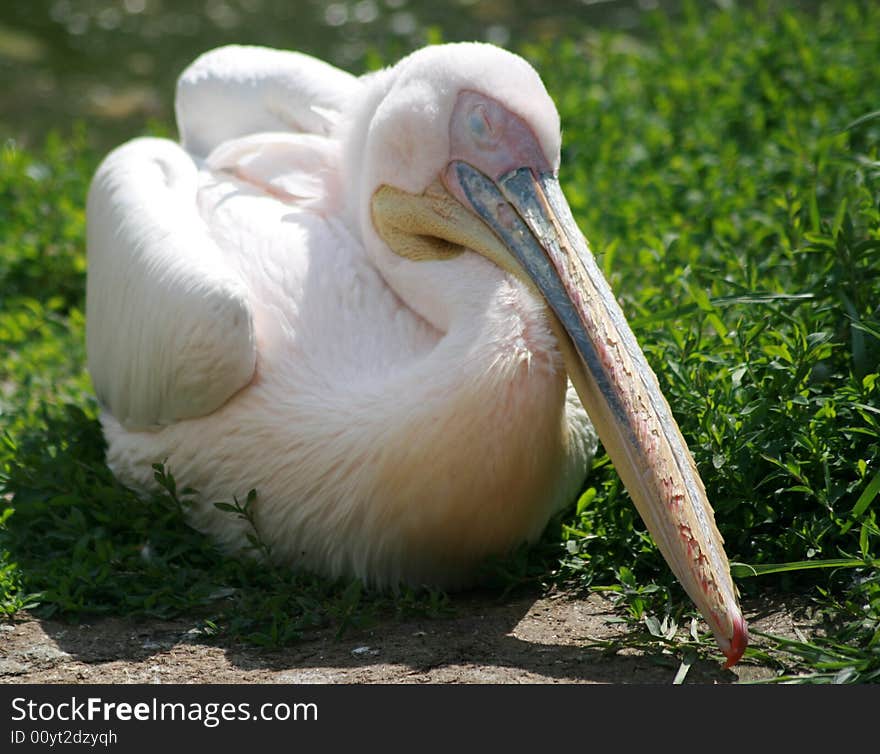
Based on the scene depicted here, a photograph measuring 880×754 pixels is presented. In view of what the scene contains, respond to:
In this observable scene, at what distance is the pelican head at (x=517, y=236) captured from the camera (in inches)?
114

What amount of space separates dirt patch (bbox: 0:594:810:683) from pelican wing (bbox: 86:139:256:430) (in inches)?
25.3

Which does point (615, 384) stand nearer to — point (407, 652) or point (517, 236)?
point (517, 236)

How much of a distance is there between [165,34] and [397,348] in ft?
19.0

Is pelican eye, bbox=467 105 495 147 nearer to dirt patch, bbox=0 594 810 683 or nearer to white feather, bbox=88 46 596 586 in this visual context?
white feather, bbox=88 46 596 586

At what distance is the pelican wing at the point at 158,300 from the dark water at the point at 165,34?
11.6 feet

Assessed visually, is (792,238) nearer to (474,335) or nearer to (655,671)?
(474,335)

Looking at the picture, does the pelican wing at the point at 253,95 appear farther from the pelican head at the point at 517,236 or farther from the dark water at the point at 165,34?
the dark water at the point at 165,34

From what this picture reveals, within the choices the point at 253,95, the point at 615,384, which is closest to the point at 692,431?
the point at 615,384

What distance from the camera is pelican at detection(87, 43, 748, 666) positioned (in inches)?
123

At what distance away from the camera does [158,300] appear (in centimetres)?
360

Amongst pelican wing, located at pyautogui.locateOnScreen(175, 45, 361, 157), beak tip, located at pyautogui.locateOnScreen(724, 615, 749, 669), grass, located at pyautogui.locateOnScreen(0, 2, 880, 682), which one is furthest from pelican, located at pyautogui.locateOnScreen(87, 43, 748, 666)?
pelican wing, located at pyautogui.locateOnScreen(175, 45, 361, 157)

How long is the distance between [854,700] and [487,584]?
3.48ft

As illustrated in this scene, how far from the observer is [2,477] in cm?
390

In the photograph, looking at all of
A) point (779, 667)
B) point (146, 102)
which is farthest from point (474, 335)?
point (146, 102)
